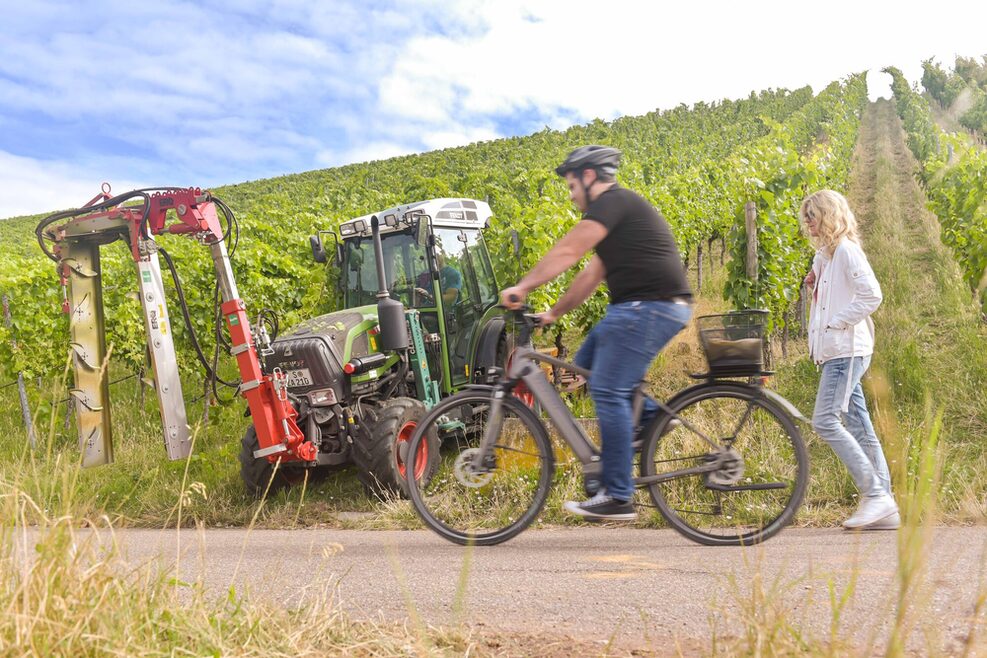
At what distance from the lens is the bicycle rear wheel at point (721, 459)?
3518 mm

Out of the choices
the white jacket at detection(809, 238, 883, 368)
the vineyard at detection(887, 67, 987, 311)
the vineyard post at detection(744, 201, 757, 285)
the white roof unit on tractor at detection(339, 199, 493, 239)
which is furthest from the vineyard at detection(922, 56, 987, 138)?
the white jacket at detection(809, 238, 883, 368)

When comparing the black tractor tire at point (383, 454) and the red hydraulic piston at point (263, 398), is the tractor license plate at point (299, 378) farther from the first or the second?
the black tractor tire at point (383, 454)

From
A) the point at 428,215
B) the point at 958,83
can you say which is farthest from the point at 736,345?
the point at 958,83

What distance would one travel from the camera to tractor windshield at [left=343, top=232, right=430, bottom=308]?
6.29m

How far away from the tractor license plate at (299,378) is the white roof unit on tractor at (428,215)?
1344 mm

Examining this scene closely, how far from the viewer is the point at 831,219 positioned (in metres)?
3.81

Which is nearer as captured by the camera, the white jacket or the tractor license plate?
the white jacket

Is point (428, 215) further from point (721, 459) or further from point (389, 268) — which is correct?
point (721, 459)

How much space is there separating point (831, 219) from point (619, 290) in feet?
4.29

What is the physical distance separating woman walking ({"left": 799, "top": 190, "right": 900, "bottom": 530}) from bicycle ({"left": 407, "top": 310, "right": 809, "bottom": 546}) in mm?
352

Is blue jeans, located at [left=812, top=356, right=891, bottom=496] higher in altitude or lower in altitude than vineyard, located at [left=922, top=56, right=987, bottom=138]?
lower

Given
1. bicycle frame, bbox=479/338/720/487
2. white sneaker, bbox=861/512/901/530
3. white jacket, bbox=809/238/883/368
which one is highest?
white jacket, bbox=809/238/883/368

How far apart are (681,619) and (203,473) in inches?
194

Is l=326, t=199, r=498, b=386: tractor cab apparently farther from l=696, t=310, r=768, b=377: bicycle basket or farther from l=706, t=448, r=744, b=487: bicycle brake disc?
l=706, t=448, r=744, b=487: bicycle brake disc
